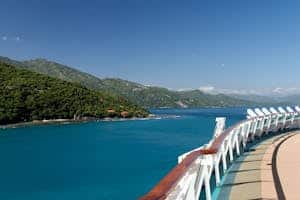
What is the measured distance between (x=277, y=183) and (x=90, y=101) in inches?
5265

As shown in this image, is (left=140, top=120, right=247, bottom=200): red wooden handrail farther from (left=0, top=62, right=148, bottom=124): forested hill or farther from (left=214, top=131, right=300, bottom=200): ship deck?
(left=0, top=62, right=148, bottom=124): forested hill

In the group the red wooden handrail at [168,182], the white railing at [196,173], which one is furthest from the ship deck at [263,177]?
the red wooden handrail at [168,182]

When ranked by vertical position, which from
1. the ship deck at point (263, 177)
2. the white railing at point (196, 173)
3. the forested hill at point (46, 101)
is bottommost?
the ship deck at point (263, 177)

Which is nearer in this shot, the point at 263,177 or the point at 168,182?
the point at 168,182

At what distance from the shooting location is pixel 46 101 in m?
123

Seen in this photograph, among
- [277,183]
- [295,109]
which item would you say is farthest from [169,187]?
[295,109]

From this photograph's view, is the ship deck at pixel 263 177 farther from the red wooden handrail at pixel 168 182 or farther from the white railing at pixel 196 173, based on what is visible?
the red wooden handrail at pixel 168 182

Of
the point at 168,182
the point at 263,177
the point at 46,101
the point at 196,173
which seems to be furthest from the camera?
the point at 46,101

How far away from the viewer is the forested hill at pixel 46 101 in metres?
114

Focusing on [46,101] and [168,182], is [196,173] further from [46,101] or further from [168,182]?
[46,101]

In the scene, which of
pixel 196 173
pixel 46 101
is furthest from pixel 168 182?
pixel 46 101

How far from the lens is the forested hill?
113562mm

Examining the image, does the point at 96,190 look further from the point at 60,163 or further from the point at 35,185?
the point at 60,163

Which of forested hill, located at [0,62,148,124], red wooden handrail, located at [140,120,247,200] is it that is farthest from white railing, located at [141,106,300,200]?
forested hill, located at [0,62,148,124]
